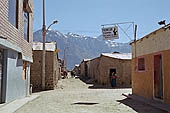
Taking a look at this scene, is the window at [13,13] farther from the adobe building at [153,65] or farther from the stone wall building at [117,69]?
the stone wall building at [117,69]

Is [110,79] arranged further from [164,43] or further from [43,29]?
[164,43]

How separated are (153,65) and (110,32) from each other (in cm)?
435

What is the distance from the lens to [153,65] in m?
12.8

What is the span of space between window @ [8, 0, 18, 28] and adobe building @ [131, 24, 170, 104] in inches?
298

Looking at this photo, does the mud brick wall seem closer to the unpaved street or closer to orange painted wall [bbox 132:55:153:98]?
the unpaved street

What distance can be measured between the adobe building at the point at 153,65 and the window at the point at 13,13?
757 centimetres

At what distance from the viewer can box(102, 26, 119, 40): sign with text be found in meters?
15.9

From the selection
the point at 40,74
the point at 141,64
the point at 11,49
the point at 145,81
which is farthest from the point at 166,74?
the point at 40,74

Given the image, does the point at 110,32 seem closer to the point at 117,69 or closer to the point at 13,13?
the point at 13,13

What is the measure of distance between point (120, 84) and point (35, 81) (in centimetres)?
1022

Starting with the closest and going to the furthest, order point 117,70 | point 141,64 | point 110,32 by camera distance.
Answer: point 141,64 → point 110,32 → point 117,70

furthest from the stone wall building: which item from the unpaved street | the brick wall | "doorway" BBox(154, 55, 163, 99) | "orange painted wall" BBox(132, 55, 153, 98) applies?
the brick wall

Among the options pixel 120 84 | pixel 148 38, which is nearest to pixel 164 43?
pixel 148 38

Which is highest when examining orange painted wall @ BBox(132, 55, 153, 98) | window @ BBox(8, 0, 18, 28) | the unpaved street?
window @ BBox(8, 0, 18, 28)
